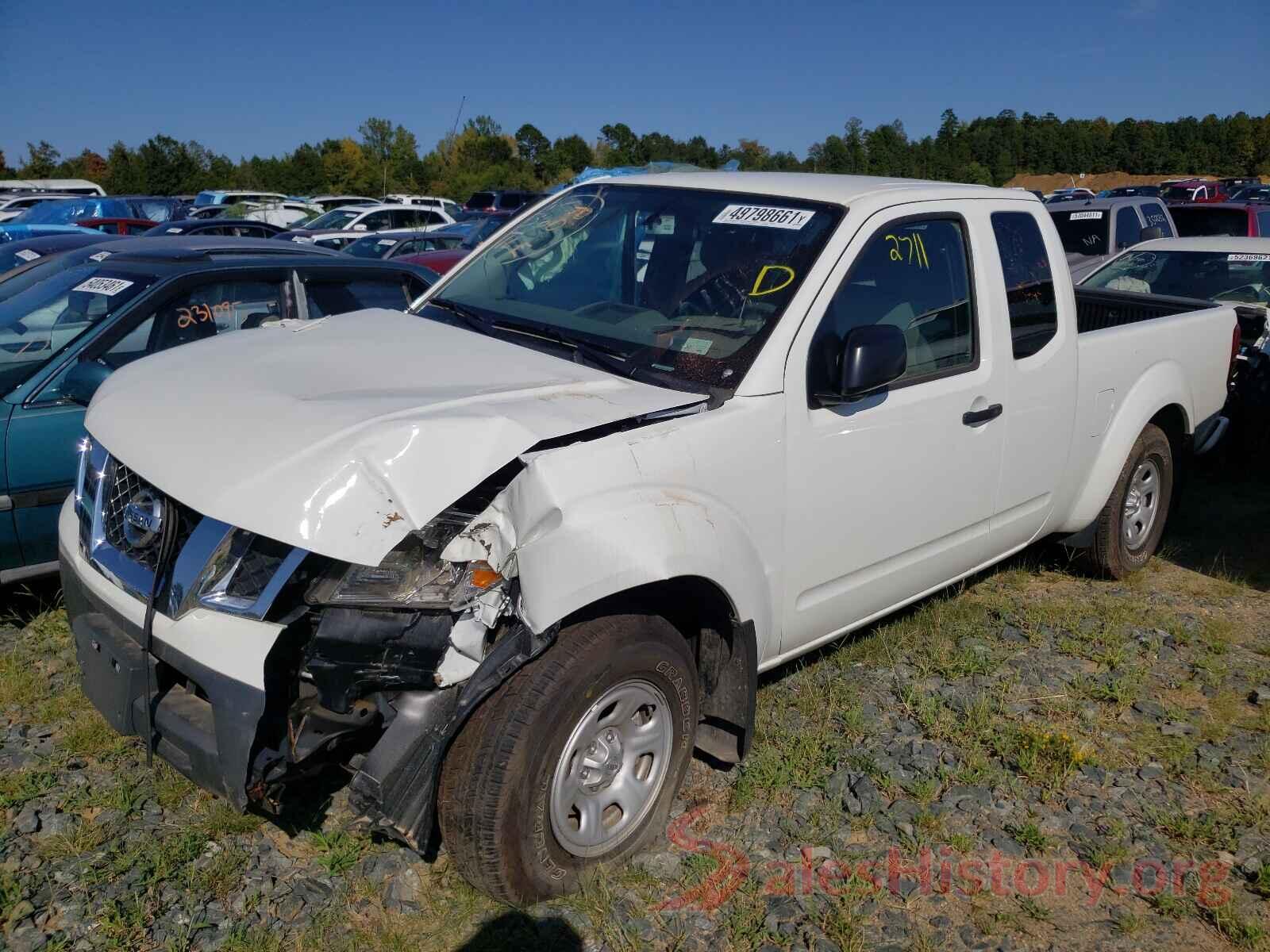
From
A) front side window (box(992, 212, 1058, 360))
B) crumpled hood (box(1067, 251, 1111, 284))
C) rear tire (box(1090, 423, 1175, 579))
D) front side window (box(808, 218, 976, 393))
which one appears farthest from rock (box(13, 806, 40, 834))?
crumpled hood (box(1067, 251, 1111, 284))

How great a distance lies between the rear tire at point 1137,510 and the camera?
495 cm

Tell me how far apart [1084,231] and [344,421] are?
12.0 meters

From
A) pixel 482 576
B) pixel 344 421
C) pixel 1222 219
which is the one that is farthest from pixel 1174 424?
pixel 1222 219

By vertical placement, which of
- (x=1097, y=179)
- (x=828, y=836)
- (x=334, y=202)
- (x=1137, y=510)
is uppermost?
(x=1097, y=179)

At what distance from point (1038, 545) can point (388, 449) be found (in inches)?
169

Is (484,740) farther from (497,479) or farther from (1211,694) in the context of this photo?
(1211,694)

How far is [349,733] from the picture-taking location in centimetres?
253

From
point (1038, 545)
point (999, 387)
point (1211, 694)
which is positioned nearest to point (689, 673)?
point (999, 387)

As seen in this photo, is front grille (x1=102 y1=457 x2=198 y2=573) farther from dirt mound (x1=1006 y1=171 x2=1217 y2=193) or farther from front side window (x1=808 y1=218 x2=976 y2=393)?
dirt mound (x1=1006 y1=171 x2=1217 y2=193)

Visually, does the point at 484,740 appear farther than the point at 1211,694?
No

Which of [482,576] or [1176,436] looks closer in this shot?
[482,576]

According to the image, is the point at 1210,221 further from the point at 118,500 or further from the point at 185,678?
the point at 185,678

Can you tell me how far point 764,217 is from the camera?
353 centimetres

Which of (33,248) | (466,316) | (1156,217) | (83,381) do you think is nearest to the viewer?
(466,316)
